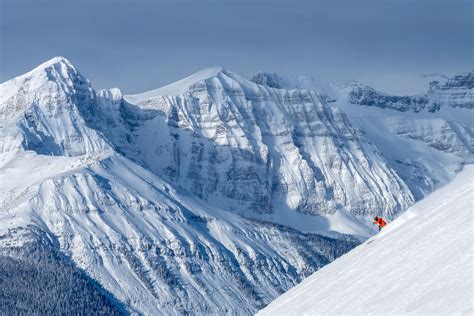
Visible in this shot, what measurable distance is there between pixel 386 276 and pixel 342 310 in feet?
5.68

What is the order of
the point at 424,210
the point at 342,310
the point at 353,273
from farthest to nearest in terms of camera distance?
1. the point at 424,210
2. the point at 353,273
3. the point at 342,310

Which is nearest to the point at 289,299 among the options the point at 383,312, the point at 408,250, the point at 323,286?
the point at 323,286

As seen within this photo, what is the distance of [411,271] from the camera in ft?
129

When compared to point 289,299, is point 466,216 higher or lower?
higher

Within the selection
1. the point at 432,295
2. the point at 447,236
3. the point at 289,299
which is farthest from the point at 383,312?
the point at 289,299

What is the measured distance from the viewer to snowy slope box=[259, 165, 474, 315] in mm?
36844

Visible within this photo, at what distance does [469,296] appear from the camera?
3594 centimetres

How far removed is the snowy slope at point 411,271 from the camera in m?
36.8

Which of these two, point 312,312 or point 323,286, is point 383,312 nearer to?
point 312,312

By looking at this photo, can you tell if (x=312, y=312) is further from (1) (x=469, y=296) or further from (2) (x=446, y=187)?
(2) (x=446, y=187)

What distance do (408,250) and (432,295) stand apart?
461 cm

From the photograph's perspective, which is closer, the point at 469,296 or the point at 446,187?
the point at 469,296

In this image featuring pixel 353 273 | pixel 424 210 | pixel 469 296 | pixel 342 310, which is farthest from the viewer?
→ pixel 424 210

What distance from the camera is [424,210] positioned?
152 feet
